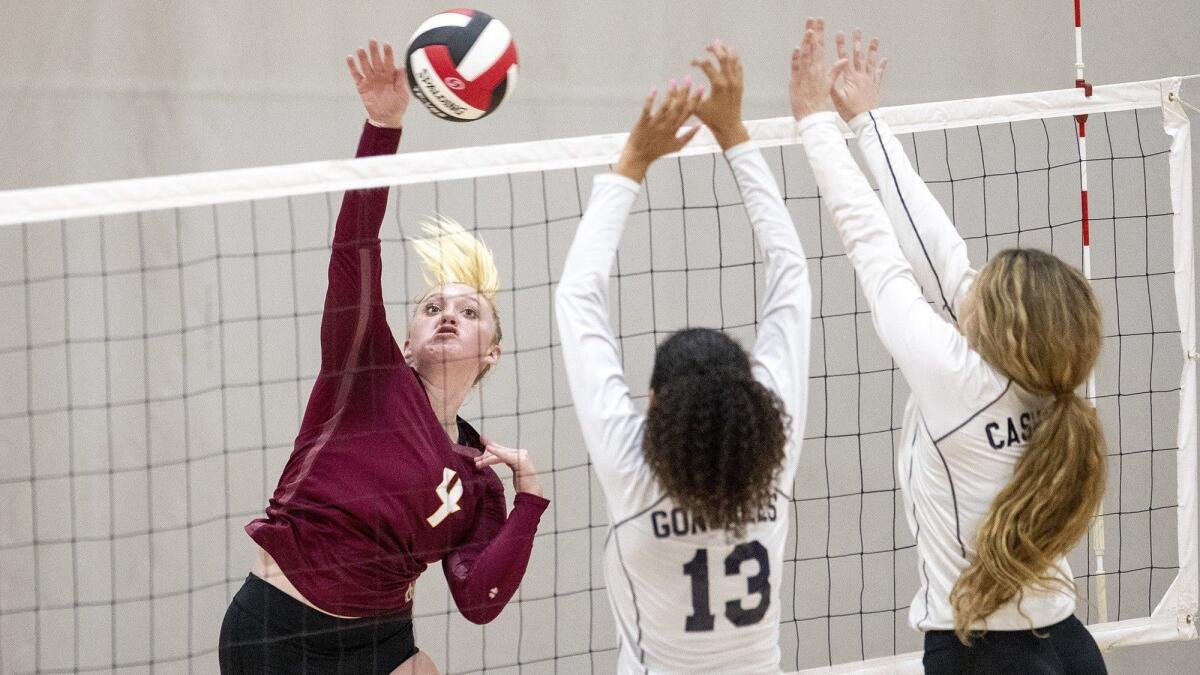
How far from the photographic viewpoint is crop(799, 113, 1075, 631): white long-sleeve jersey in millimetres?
2396

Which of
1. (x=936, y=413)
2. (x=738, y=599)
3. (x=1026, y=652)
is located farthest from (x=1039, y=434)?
(x=738, y=599)

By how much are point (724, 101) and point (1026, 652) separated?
1.29 meters

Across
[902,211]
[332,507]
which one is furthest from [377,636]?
[902,211]

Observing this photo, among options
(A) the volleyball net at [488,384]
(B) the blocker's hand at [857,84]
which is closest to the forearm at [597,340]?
(B) the blocker's hand at [857,84]

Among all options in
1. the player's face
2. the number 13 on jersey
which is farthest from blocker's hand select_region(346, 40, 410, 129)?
the number 13 on jersey

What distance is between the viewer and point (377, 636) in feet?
10.2

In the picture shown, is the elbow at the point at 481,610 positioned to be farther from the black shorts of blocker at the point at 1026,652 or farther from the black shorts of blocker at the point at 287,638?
the black shorts of blocker at the point at 1026,652

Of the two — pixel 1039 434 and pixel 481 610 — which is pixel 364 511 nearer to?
pixel 481 610

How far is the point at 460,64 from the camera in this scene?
2926 mm

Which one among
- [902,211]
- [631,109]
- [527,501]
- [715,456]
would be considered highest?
[631,109]

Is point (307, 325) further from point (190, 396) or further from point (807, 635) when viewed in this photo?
point (807, 635)

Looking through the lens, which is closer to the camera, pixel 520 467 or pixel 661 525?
pixel 661 525

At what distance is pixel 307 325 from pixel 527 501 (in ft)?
7.16

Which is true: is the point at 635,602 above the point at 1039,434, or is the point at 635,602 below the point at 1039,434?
below
